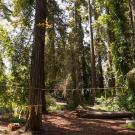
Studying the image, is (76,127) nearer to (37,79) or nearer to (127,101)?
(37,79)

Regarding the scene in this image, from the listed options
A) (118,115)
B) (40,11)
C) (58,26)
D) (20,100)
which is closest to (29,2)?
(58,26)

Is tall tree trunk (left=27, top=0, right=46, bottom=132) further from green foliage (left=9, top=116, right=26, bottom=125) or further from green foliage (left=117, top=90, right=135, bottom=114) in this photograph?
green foliage (left=117, top=90, right=135, bottom=114)

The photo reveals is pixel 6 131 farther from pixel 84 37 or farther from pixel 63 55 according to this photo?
pixel 84 37

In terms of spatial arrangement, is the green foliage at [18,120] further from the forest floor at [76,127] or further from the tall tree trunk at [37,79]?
the tall tree trunk at [37,79]

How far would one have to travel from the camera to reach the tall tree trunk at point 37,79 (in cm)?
1227

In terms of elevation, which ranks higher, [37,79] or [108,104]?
→ [37,79]

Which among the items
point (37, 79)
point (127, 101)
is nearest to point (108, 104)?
point (127, 101)

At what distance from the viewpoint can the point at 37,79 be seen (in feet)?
41.0

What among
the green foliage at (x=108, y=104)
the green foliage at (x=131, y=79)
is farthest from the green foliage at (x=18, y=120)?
the green foliage at (x=108, y=104)

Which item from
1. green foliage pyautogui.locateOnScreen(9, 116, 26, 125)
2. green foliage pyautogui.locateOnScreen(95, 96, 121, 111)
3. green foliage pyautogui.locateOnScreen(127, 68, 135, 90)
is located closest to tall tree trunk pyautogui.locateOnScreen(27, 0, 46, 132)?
green foliage pyautogui.locateOnScreen(9, 116, 26, 125)

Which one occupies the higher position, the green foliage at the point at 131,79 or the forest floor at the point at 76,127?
the green foliage at the point at 131,79

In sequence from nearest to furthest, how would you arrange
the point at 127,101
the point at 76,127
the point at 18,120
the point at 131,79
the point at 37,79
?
the point at 37,79
the point at 76,127
the point at 18,120
the point at 131,79
the point at 127,101

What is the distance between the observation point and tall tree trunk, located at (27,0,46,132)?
1227cm

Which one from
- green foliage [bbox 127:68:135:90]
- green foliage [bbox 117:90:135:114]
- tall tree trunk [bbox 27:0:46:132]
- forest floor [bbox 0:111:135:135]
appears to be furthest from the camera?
green foliage [bbox 117:90:135:114]
